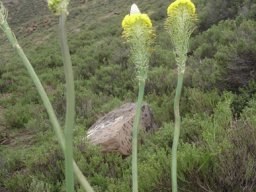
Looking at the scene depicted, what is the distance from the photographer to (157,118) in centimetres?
659

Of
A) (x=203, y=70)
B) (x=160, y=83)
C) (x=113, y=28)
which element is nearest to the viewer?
(x=203, y=70)

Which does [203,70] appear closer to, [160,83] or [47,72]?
[160,83]

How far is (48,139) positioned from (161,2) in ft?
48.1

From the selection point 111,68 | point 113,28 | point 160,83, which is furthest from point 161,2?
point 160,83

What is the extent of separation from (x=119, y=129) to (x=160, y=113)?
950 mm

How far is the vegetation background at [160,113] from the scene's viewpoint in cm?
297

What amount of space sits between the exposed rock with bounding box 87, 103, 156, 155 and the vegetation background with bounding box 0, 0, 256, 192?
0.62 ft

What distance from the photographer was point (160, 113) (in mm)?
6672

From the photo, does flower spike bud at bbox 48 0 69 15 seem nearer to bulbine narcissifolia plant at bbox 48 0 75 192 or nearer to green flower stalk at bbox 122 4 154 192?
bulbine narcissifolia plant at bbox 48 0 75 192

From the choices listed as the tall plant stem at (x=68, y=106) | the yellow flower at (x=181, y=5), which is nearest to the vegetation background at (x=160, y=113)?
the yellow flower at (x=181, y=5)

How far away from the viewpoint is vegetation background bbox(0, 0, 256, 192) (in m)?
2.97

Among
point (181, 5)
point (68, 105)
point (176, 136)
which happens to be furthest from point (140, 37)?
point (68, 105)

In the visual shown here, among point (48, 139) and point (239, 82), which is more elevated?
point (239, 82)

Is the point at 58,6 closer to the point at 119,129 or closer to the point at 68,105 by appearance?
the point at 68,105
